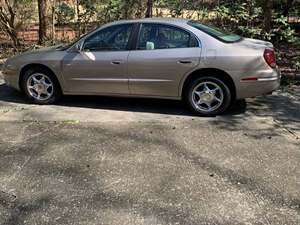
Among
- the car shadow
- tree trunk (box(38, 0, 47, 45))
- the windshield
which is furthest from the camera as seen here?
tree trunk (box(38, 0, 47, 45))

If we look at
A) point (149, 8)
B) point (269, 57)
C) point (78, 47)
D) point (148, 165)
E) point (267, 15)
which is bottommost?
point (148, 165)

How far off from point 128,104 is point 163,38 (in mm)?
1364

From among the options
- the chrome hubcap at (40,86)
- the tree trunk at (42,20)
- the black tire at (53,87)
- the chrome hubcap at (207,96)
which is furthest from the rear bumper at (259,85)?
the tree trunk at (42,20)

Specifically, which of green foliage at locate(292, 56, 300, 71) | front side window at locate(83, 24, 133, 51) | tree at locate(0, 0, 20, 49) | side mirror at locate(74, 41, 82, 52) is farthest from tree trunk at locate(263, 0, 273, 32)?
tree at locate(0, 0, 20, 49)

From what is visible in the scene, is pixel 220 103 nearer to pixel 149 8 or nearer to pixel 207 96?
pixel 207 96

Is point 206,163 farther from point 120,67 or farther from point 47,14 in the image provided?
point 47,14

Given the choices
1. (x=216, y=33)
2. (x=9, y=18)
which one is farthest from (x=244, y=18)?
(x=9, y=18)

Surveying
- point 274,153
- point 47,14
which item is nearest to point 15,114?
point 274,153

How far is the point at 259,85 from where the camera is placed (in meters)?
6.40

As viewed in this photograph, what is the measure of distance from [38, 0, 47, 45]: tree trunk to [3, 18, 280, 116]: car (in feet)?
16.5

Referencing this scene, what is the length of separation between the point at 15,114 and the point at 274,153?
408cm

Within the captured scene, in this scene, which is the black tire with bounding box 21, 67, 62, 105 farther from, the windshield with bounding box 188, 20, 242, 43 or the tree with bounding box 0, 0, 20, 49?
the tree with bounding box 0, 0, 20, 49

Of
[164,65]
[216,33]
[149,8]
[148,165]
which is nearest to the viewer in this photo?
[148,165]

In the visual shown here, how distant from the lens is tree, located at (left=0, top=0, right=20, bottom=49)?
36.9ft
